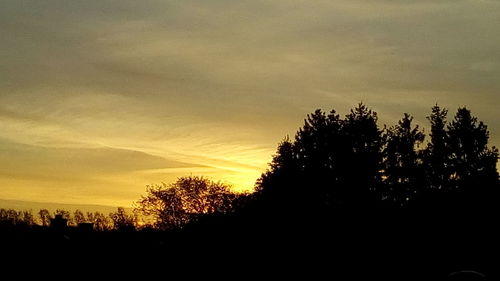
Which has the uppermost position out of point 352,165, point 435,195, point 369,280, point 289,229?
point 352,165

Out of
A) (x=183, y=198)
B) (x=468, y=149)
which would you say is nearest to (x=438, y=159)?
(x=468, y=149)

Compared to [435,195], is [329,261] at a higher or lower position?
lower

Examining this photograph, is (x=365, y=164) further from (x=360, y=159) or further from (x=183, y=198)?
(x=183, y=198)

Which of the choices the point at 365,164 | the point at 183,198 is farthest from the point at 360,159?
the point at 183,198

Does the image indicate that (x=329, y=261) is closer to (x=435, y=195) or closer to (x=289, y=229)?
(x=289, y=229)

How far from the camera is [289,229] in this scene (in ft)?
152

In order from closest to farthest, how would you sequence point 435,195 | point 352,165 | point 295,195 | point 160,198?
point 435,195 < point 295,195 < point 352,165 < point 160,198

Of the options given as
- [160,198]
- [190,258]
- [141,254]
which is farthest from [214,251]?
[160,198]

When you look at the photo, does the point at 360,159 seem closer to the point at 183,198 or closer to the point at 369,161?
the point at 369,161

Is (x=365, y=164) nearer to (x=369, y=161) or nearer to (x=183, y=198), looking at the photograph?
(x=369, y=161)

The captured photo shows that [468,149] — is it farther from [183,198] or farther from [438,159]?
[183,198]

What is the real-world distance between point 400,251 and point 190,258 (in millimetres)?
15815

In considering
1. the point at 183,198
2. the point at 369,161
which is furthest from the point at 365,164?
the point at 183,198

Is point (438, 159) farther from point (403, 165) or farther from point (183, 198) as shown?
point (183, 198)
